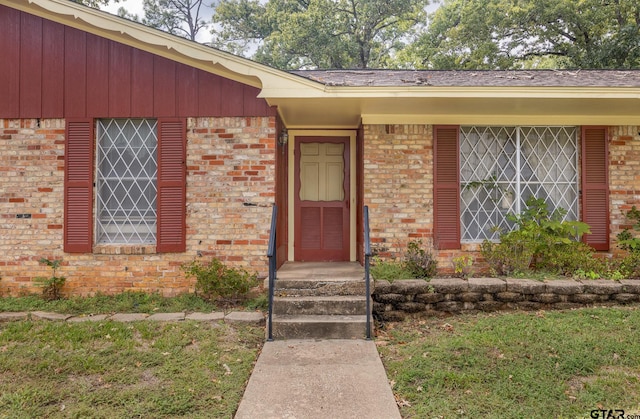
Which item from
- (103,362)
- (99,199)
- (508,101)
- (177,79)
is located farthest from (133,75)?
(508,101)

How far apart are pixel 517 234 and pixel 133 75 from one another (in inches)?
203

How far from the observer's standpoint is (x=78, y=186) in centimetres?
481

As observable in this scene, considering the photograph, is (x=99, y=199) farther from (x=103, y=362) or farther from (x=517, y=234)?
(x=517, y=234)

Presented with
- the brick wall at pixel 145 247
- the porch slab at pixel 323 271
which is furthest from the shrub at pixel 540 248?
the brick wall at pixel 145 247

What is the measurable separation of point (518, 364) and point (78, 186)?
5.06 meters

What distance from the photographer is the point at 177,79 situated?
487 cm

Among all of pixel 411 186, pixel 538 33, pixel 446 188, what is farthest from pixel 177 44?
pixel 538 33

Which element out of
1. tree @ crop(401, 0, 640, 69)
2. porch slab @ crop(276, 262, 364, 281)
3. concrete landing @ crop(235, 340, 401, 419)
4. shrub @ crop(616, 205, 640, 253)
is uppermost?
tree @ crop(401, 0, 640, 69)

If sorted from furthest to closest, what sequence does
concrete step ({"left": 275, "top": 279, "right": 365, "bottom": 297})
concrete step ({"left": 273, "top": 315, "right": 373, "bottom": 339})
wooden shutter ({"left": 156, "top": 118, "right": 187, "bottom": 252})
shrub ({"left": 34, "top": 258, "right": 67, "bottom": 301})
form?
wooden shutter ({"left": 156, "top": 118, "right": 187, "bottom": 252})
shrub ({"left": 34, "top": 258, "right": 67, "bottom": 301})
concrete step ({"left": 275, "top": 279, "right": 365, "bottom": 297})
concrete step ({"left": 273, "top": 315, "right": 373, "bottom": 339})

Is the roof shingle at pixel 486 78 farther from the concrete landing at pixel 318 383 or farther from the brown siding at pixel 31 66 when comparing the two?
the brown siding at pixel 31 66

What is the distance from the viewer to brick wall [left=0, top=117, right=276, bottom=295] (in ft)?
15.9

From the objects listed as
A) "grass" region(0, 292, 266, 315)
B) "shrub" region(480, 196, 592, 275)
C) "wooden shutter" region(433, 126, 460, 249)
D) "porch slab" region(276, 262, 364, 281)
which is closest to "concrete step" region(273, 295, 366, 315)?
"porch slab" region(276, 262, 364, 281)

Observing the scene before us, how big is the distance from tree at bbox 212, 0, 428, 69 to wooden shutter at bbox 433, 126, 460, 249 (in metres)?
12.9

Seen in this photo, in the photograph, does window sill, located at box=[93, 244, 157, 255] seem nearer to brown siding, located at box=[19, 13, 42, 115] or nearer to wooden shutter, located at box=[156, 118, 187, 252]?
wooden shutter, located at box=[156, 118, 187, 252]
